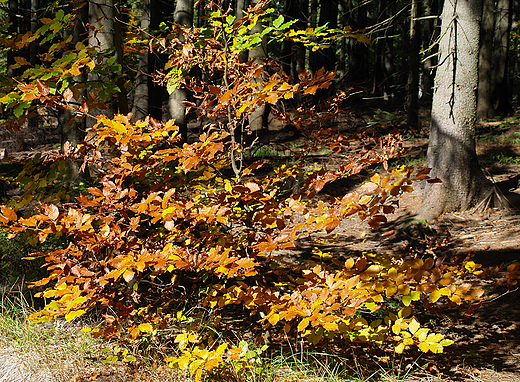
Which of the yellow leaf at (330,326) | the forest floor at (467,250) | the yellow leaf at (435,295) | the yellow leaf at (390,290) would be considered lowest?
the forest floor at (467,250)

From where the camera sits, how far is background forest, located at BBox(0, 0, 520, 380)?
2031 mm

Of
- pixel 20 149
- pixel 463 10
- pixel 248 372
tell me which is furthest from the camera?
pixel 20 149

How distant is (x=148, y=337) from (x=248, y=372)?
0.95 m

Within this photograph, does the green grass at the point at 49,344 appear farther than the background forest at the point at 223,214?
Yes

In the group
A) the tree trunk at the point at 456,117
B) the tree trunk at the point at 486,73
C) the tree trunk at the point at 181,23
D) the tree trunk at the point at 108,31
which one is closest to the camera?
the tree trunk at the point at 108,31

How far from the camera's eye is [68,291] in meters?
2.13

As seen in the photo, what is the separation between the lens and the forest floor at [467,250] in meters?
2.64

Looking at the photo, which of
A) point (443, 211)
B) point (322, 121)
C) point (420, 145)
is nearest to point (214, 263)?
point (322, 121)

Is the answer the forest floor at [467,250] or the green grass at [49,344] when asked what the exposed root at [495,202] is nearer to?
the forest floor at [467,250]

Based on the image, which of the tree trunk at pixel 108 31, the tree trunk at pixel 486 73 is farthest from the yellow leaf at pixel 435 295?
the tree trunk at pixel 486 73

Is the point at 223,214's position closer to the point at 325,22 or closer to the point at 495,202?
the point at 495,202

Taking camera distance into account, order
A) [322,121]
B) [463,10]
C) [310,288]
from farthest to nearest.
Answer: [463,10] < [322,121] < [310,288]

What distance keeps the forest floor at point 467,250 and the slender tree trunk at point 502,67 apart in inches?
105

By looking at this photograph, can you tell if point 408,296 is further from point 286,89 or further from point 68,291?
point 68,291
